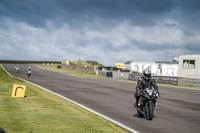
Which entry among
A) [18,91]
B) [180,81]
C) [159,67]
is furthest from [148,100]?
[159,67]

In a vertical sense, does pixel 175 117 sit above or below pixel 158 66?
below

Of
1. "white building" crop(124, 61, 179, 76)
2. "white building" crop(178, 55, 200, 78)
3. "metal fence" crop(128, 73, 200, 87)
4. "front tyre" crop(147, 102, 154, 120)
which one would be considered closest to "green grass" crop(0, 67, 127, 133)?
"front tyre" crop(147, 102, 154, 120)

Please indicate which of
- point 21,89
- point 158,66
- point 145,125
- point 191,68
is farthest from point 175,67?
point 145,125

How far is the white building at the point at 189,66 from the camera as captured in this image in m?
38.3

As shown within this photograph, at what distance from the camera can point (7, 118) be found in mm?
8508

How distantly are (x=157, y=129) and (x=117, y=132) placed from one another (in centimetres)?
146

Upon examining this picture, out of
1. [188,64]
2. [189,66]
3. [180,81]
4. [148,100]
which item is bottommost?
[148,100]

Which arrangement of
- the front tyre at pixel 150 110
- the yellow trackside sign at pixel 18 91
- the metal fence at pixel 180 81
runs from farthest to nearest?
1. the metal fence at pixel 180 81
2. the yellow trackside sign at pixel 18 91
3. the front tyre at pixel 150 110

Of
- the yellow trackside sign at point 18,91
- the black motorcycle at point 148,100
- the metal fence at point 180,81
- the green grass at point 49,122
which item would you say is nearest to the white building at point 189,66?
the metal fence at point 180,81

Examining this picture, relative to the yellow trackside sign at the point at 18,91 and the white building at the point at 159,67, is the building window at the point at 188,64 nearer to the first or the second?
the white building at the point at 159,67

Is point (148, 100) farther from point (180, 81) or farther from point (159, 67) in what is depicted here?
point (159, 67)

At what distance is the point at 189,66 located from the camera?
39.4 m

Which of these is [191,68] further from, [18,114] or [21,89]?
Result: [18,114]

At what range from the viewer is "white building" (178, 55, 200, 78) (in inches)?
1510
